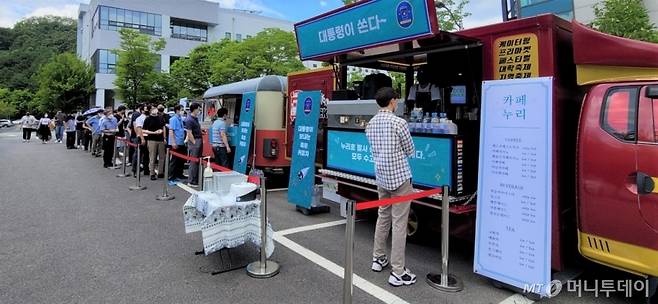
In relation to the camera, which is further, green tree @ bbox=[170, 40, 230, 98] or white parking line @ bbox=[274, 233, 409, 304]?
green tree @ bbox=[170, 40, 230, 98]

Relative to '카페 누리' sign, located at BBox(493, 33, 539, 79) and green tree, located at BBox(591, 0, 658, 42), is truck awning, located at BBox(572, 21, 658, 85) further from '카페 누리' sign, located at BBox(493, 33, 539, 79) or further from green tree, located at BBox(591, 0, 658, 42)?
green tree, located at BBox(591, 0, 658, 42)

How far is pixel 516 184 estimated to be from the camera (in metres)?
3.49

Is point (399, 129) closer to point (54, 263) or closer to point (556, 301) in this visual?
point (556, 301)

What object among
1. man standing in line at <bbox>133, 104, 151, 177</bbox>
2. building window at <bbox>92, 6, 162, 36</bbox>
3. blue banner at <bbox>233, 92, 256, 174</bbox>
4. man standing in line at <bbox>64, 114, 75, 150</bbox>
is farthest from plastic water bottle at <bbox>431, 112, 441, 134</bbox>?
building window at <bbox>92, 6, 162, 36</bbox>

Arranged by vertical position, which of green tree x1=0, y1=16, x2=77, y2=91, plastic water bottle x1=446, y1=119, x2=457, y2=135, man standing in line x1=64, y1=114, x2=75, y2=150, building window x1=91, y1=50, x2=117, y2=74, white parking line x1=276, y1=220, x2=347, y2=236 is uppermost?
green tree x1=0, y1=16, x2=77, y2=91

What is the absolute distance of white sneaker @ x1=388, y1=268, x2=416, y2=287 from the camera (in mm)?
3748

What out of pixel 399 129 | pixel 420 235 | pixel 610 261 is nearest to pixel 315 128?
pixel 420 235

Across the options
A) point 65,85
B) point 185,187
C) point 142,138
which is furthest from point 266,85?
point 65,85

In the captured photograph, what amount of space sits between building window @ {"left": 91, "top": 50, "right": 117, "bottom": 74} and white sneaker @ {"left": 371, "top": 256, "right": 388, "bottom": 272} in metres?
45.7

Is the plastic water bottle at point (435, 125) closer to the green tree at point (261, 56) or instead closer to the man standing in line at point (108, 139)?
the man standing in line at point (108, 139)

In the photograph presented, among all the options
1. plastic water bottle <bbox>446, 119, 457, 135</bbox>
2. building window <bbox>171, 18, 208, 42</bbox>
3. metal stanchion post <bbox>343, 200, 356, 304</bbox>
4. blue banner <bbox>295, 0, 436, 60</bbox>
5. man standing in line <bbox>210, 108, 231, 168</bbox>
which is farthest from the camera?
building window <bbox>171, 18, 208, 42</bbox>

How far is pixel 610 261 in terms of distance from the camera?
326 cm

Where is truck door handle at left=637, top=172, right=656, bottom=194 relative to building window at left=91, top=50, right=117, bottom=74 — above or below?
below

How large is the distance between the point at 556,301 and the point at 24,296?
4.49m
